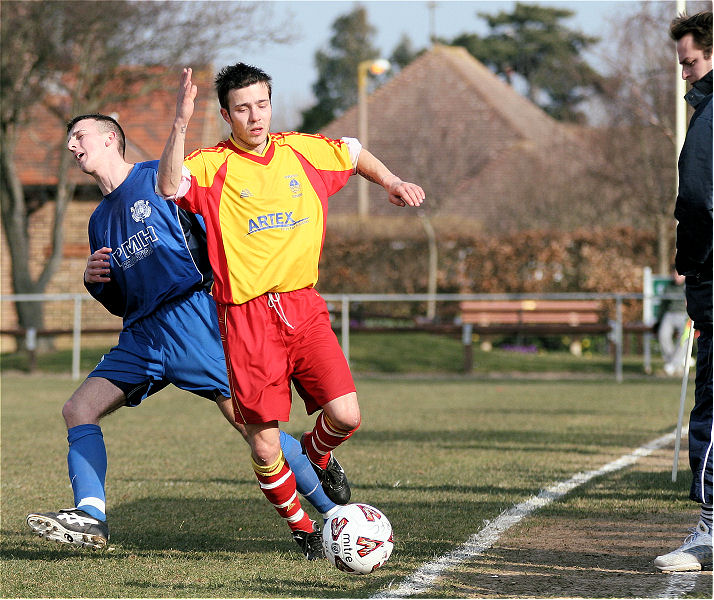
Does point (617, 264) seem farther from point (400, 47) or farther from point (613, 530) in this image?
point (400, 47)

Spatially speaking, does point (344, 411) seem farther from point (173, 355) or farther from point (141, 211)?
point (141, 211)

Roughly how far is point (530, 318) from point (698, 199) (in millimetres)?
16954

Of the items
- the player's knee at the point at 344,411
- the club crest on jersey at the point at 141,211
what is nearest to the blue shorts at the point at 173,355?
the club crest on jersey at the point at 141,211

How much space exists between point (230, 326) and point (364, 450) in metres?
4.85

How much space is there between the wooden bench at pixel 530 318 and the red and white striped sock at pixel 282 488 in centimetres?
1444

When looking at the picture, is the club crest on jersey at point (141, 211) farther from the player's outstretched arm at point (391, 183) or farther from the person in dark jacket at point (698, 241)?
the person in dark jacket at point (698, 241)

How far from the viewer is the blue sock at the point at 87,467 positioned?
17.2 ft

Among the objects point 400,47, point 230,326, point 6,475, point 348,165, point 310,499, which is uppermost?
point 400,47

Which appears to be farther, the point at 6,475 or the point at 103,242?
the point at 6,475

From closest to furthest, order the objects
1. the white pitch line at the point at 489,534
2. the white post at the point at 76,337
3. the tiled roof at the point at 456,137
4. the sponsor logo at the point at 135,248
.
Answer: the white pitch line at the point at 489,534
the sponsor logo at the point at 135,248
the white post at the point at 76,337
the tiled roof at the point at 456,137

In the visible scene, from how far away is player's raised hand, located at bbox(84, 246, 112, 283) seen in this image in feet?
18.0

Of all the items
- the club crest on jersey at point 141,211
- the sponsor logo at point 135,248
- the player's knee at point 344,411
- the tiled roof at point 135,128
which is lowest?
the player's knee at point 344,411

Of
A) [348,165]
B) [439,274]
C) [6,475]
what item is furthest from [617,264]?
[348,165]

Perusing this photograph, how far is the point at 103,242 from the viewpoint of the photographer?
568 centimetres
